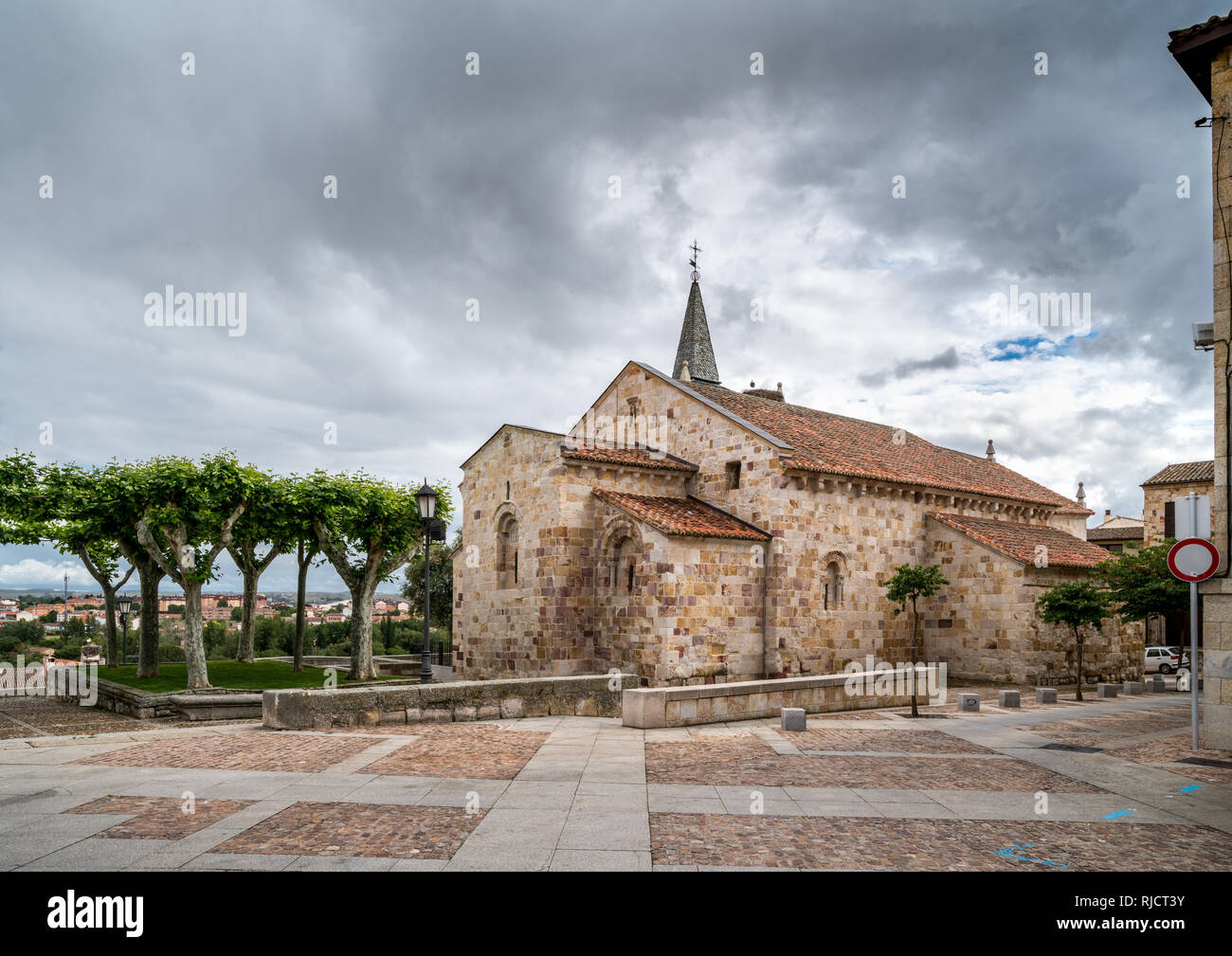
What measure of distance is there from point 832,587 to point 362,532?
1666 cm

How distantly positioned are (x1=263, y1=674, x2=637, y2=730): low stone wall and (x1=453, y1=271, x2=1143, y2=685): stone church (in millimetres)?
4835

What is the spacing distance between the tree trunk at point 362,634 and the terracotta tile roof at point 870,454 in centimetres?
1449

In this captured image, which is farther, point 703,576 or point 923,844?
point 703,576

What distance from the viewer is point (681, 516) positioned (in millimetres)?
23359

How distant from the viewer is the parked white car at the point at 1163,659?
117 ft

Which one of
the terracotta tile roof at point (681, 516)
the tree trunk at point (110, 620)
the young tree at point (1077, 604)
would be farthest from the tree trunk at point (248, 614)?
the young tree at point (1077, 604)

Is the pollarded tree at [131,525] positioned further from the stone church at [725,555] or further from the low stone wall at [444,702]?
the low stone wall at [444,702]

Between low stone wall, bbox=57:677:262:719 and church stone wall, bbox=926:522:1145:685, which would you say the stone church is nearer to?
church stone wall, bbox=926:522:1145:685

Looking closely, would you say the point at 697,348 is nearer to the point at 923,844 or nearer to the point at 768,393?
the point at 768,393

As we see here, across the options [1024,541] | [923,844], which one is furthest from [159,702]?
[1024,541]

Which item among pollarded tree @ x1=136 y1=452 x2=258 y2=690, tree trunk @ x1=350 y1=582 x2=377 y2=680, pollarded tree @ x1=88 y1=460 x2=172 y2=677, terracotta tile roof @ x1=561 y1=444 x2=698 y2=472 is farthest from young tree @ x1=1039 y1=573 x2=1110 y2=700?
pollarded tree @ x1=88 y1=460 x2=172 y2=677

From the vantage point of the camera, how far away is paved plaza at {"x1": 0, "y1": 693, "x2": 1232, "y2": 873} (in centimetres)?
670

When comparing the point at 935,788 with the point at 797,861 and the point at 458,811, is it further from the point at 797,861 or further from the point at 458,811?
the point at 458,811
